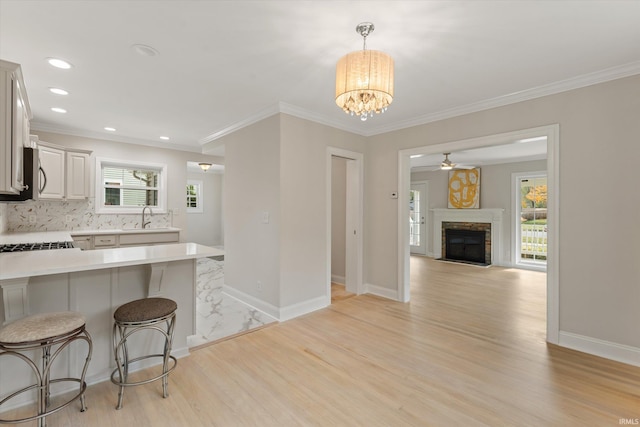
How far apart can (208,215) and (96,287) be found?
23.7ft

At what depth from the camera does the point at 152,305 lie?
2107mm

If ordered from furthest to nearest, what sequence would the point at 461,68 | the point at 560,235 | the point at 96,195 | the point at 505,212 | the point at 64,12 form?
the point at 505,212
the point at 96,195
the point at 560,235
the point at 461,68
the point at 64,12

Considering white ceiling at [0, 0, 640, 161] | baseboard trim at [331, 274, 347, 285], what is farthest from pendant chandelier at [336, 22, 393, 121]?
baseboard trim at [331, 274, 347, 285]

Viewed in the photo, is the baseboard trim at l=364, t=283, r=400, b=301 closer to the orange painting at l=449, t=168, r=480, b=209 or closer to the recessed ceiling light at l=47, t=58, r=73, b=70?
the recessed ceiling light at l=47, t=58, r=73, b=70

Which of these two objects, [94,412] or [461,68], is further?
[461,68]

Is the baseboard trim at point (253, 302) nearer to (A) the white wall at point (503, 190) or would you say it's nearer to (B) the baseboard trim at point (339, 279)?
(B) the baseboard trim at point (339, 279)

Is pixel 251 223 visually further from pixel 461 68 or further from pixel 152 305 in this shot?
pixel 461 68

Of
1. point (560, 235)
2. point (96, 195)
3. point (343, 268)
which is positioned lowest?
point (343, 268)

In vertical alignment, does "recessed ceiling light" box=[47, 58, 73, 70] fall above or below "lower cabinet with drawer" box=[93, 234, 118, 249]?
above

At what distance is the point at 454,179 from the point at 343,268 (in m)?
4.63

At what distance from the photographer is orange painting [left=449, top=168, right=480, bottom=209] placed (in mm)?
7504

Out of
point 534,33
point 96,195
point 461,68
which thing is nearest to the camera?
point 534,33

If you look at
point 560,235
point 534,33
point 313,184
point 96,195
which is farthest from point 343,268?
point 96,195

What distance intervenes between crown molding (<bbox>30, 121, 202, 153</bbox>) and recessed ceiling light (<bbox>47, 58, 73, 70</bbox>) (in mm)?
2535
